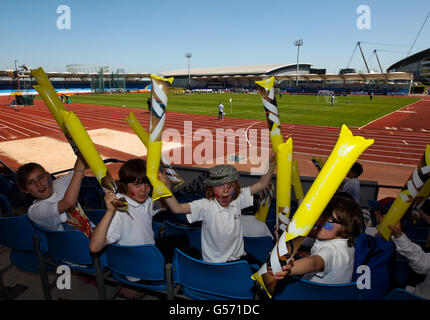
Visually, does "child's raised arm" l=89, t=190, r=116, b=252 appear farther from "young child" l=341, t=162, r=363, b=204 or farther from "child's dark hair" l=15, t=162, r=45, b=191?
"young child" l=341, t=162, r=363, b=204

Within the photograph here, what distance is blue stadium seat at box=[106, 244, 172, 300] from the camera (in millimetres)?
2320

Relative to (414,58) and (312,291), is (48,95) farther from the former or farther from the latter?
(414,58)

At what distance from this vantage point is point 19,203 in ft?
16.7

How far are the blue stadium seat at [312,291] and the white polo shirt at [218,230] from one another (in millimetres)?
718

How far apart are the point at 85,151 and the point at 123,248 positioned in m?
0.92

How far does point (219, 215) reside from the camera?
2627 mm

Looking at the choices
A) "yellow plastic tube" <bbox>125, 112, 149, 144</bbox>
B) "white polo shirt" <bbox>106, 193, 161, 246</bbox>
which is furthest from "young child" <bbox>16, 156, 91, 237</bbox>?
"yellow plastic tube" <bbox>125, 112, 149, 144</bbox>

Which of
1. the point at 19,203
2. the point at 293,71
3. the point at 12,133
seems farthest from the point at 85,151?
the point at 293,71

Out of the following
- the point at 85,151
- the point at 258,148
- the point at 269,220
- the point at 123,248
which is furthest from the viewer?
the point at 258,148

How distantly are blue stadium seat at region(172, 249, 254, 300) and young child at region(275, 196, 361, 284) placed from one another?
53 centimetres

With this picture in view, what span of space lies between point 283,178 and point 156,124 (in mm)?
1050

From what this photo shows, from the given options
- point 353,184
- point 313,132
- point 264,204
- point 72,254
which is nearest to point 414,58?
point 313,132

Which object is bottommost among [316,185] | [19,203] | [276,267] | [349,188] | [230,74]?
[19,203]
